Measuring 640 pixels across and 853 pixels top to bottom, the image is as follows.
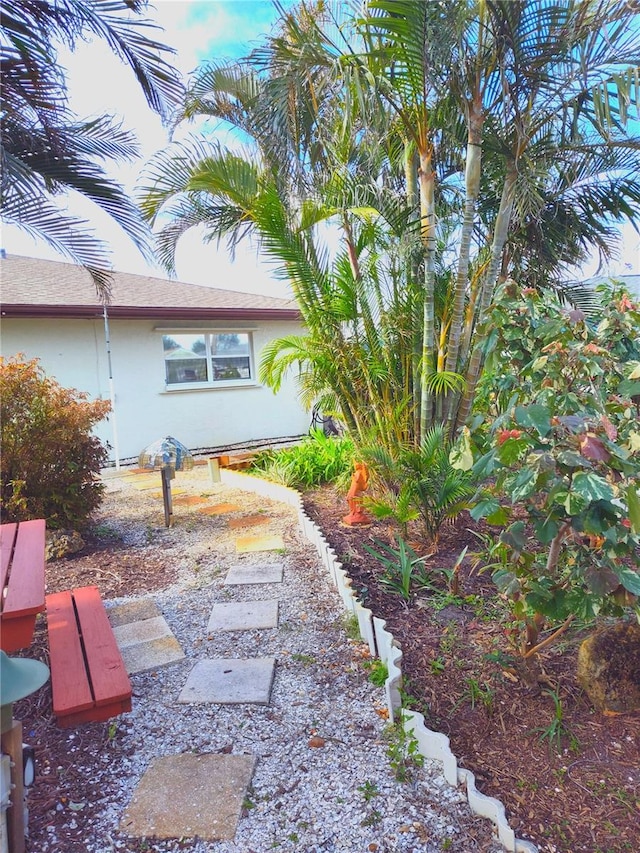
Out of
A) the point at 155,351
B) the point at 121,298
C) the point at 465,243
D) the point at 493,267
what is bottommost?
the point at 155,351

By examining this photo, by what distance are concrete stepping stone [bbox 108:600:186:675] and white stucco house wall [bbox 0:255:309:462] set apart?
18.5ft

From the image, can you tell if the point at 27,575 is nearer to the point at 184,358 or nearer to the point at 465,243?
the point at 465,243

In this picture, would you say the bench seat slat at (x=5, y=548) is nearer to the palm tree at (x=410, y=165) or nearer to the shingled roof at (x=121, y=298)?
the palm tree at (x=410, y=165)

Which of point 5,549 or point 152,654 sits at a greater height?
point 5,549


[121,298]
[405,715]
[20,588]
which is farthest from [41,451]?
[121,298]

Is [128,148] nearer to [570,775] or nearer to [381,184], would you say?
[381,184]

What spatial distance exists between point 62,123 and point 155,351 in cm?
517

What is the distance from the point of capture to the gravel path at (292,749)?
Answer: 1.73m

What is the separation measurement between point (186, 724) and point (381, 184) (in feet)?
15.7

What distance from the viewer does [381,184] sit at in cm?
515

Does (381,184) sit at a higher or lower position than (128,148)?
lower

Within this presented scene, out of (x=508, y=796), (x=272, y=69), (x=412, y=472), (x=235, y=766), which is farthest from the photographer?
(x=272, y=69)

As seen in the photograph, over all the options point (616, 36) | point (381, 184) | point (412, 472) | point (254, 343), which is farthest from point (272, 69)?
point (254, 343)

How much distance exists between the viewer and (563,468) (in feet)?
5.74
